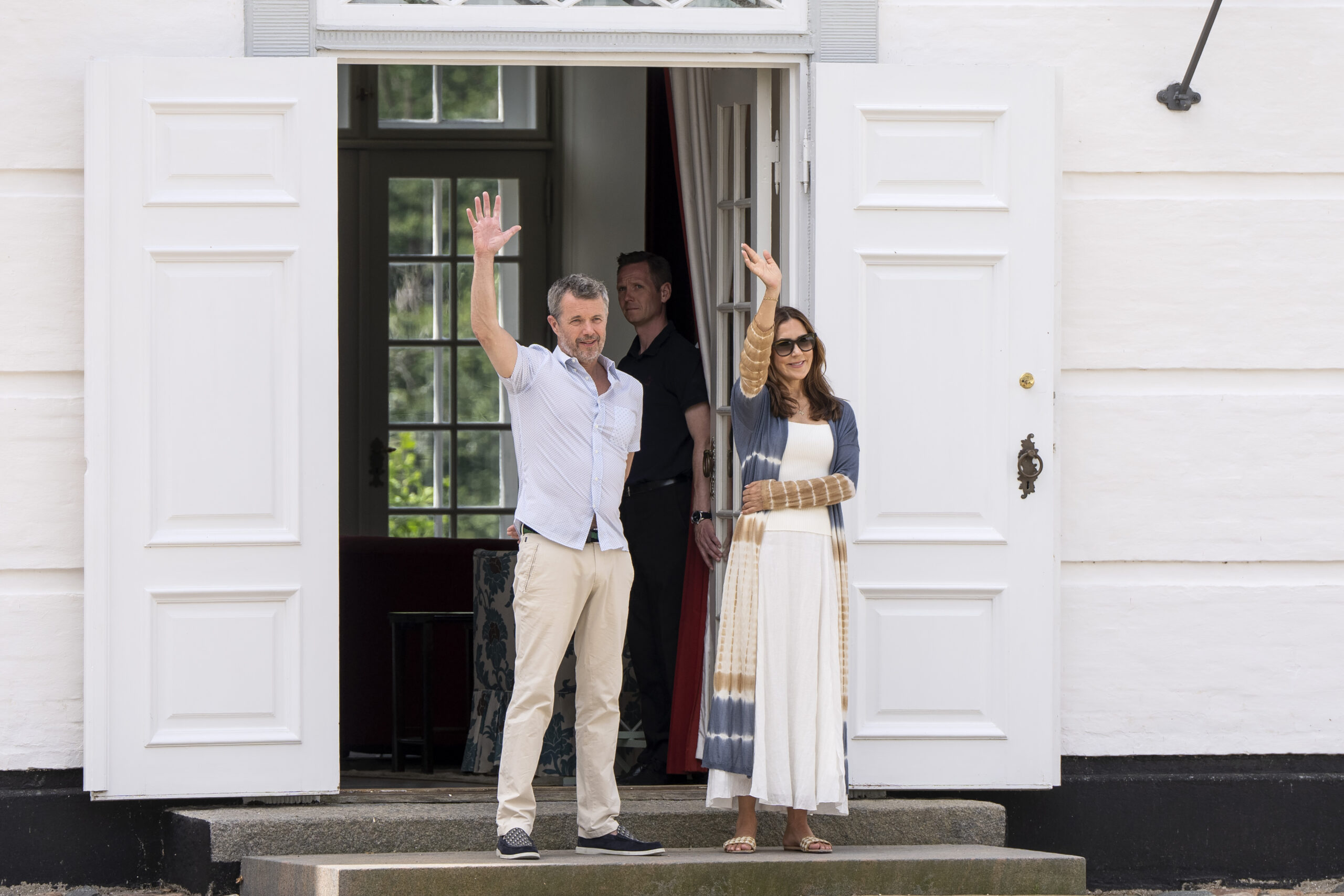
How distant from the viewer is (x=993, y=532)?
4359 millimetres

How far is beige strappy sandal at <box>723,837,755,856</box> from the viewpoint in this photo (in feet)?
13.1

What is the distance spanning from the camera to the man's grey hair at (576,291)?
3.87 metres

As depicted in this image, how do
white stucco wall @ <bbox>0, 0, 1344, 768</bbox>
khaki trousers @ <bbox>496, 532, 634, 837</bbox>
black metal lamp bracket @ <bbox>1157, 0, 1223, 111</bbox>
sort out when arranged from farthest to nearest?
white stucco wall @ <bbox>0, 0, 1344, 768</bbox> < black metal lamp bracket @ <bbox>1157, 0, 1223, 111</bbox> < khaki trousers @ <bbox>496, 532, 634, 837</bbox>

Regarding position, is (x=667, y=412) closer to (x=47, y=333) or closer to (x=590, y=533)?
(x=590, y=533)

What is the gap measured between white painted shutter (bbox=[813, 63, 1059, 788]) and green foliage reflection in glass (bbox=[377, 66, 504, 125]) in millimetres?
3552

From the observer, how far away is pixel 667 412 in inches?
198

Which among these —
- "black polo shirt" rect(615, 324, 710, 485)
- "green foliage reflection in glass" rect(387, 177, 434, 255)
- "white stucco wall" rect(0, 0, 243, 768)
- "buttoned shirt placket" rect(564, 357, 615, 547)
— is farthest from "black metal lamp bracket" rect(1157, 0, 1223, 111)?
"green foliage reflection in glass" rect(387, 177, 434, 255)

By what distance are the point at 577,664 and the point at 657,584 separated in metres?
1.15

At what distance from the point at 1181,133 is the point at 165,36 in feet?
9.44

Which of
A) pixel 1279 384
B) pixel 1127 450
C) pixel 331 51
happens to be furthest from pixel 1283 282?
pixel 331 51

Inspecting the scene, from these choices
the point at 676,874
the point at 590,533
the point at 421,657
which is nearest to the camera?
the point at 676,874

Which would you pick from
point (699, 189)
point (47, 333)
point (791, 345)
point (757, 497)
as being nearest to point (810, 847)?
point (757, 497)

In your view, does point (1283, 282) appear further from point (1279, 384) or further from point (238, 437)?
point (238, 437)

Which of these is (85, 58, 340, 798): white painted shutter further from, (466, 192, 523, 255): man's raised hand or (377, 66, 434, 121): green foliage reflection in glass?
(377, 66, 434, 121): green foliage reflection in glass
